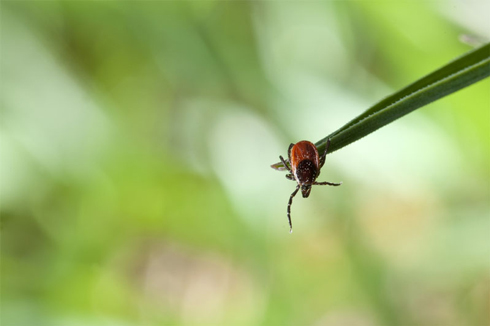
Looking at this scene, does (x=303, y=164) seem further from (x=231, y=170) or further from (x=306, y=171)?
(x=231, y=170)

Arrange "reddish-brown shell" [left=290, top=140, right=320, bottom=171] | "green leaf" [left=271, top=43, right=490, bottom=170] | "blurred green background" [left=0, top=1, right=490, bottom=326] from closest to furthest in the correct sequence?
"green leaf" [left=271, top=43, right=490, bottom=170] → "reddish-brown shell" [left=290, top=140, right=320, bottom=171] → "blurred green background" [left=0, top=1, right=490, bottom=326]

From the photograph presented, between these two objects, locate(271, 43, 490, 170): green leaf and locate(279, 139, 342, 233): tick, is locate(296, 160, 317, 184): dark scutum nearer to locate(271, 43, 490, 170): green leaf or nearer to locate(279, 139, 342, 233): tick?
locate(279, 139, 342, 233): tick

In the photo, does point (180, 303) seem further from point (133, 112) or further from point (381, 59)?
point (381, 59)

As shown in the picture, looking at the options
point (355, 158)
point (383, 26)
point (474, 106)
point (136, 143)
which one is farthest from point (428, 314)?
point (136, 143)

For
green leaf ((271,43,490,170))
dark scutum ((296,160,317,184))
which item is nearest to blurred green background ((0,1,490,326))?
dark scutum ((296,160,317,184))

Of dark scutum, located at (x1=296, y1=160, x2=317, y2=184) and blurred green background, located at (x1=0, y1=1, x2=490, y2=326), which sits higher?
blurred green background, located at (x1=0, y1=1, x2=490, y2=326)

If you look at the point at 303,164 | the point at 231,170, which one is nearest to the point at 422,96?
the point at 303,164

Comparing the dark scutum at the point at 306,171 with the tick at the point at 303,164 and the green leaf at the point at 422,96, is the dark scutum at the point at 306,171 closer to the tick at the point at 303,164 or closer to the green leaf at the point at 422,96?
the tick at the point at 303,164
